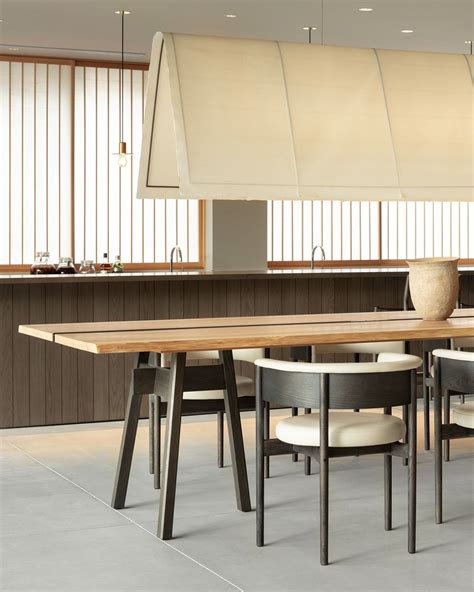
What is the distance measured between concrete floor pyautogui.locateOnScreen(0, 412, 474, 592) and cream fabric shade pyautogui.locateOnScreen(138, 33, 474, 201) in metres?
1.24

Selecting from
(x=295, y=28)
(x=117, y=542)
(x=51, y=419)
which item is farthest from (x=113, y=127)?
(x=117, y=542)

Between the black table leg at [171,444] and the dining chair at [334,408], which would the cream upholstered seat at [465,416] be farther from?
the black table leg at [171,444]

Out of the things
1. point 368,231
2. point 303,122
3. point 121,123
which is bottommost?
point 368,231

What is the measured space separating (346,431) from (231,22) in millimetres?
4327

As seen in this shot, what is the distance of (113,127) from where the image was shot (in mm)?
8328

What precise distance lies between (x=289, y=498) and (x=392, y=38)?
4399mm

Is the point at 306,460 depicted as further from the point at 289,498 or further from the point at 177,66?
the point at 177,66

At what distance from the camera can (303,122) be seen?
13.8 feet

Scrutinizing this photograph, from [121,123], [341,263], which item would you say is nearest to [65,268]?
[121,123]

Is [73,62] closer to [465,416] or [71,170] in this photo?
[71,170]

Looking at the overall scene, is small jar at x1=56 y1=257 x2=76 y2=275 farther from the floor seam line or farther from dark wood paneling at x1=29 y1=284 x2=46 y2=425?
the floor seam line

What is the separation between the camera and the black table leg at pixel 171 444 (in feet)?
11.1

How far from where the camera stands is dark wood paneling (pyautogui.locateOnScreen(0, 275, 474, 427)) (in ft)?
18.3

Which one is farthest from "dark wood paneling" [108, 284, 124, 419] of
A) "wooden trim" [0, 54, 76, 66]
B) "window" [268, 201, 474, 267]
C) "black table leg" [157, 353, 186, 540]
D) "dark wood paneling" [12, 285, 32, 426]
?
"window" [268, 201, 474, 267]
